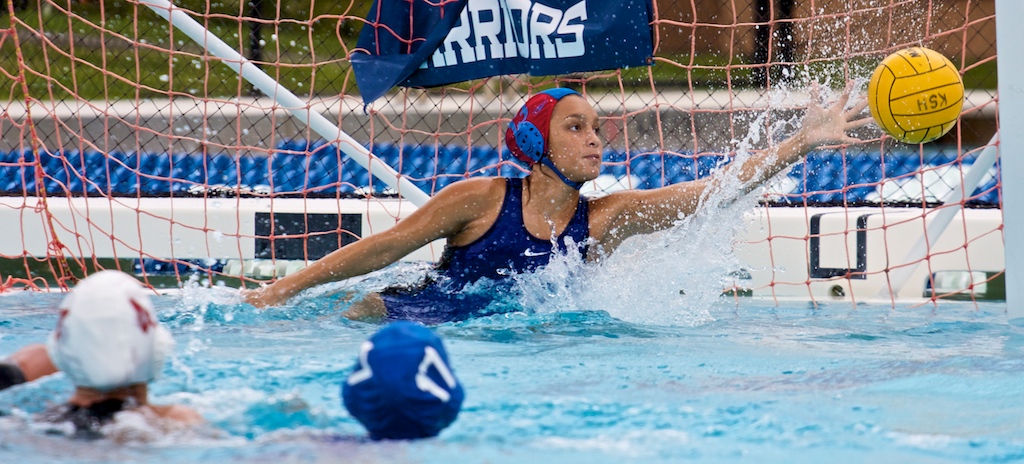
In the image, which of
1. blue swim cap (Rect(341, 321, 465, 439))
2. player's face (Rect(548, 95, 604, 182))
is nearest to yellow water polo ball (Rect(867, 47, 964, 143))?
player's face (Rect(548, 95, 604, 182))

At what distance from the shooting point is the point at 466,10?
4086 mm

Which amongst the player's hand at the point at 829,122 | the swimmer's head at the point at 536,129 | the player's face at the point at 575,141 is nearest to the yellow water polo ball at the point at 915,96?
the player's hand at the point at 829,122

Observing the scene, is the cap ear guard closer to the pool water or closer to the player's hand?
the pool water

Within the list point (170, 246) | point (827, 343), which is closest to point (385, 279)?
point (170, 246)

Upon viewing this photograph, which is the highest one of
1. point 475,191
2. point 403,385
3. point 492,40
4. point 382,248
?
point 492,40

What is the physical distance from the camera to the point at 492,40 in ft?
Result: 13.5

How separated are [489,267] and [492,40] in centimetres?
108

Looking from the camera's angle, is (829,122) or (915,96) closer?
(915,96)

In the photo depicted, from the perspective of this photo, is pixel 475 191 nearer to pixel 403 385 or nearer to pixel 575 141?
pixel 575 141

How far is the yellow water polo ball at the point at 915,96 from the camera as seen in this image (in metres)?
3.05

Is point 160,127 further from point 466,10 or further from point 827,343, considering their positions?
point 827,343

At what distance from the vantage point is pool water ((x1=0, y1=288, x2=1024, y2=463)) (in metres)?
1.87

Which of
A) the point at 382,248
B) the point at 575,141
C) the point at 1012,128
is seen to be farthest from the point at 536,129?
the point at 1012,128

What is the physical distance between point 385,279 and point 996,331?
203 centimetres
